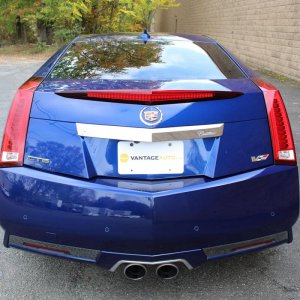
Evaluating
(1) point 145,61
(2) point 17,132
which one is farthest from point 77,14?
(2) point 17,132

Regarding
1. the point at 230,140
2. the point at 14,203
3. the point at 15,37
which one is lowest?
the point at 15,37

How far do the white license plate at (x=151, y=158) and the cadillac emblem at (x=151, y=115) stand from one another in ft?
0.40

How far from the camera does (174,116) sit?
2307 millimetres

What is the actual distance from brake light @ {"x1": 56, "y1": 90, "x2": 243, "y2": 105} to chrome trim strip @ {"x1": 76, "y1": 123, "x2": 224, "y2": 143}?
16 cm

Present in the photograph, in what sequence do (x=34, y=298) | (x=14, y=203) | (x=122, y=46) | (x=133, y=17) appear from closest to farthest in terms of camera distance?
1. (x=14, y=203)
2. (x=34, y=298)
3. (x=122, y=46)
4. (x=133, y=17)

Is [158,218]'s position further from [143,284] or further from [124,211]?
[143,284]

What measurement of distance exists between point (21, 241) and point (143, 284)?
2.72ft

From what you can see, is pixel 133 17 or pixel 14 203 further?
pixel 133 17

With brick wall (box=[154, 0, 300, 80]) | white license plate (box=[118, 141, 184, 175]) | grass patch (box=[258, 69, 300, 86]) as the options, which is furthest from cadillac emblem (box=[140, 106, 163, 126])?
brick wall (box=[154, 0, 300, 80])

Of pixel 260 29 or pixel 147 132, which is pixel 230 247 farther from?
pixel 260 29

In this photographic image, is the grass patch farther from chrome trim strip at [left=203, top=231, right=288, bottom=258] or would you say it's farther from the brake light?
the brake light

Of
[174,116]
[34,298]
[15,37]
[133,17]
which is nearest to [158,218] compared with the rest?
[174,116]

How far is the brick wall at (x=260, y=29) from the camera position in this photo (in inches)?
428

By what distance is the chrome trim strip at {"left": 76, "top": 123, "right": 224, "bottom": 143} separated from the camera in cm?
228
